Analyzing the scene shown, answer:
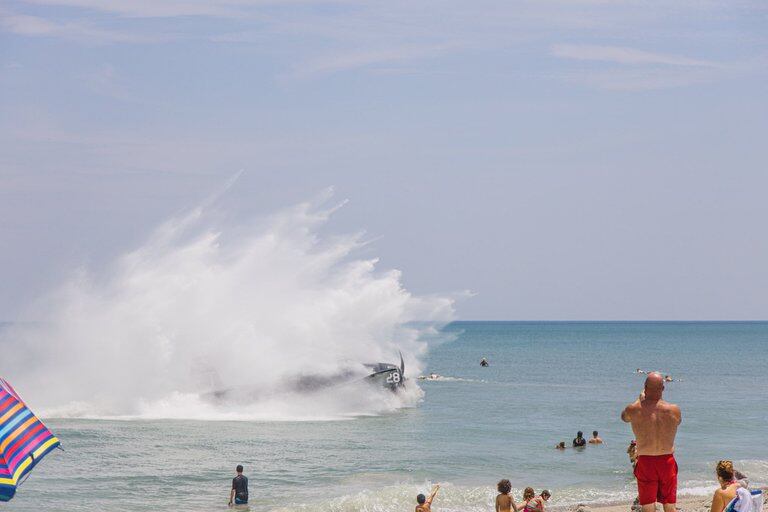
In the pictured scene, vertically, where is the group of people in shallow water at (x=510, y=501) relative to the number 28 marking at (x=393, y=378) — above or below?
below

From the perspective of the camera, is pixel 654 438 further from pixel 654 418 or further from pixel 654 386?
pixel 654 386

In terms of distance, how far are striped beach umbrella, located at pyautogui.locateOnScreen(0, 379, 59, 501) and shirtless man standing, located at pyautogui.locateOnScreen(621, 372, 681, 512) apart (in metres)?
5.33

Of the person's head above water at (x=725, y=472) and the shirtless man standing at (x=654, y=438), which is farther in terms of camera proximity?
the person's head above water at (x=725, y=472)

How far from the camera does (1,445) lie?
8.82 m

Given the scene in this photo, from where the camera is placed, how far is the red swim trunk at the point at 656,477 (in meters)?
9.79

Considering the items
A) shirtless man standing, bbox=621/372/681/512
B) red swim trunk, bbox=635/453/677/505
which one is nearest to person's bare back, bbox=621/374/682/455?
shirtless man standing, bbox=621/372/681/512

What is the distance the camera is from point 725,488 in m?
10.2

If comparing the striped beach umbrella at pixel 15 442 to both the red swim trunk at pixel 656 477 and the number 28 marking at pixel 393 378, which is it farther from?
the number 28 marking at pixel 393 378

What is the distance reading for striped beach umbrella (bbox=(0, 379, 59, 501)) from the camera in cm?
878

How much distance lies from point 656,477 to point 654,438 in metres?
0.44

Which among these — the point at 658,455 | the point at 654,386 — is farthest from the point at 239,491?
the point at 654,386

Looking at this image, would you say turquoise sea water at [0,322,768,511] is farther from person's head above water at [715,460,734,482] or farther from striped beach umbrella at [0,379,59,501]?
striped beach umbrella at [0,379,59,501]

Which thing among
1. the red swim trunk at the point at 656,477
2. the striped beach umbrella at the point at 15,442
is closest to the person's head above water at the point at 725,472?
the red swim trunk at the point at 656,477

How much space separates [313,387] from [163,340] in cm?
623
